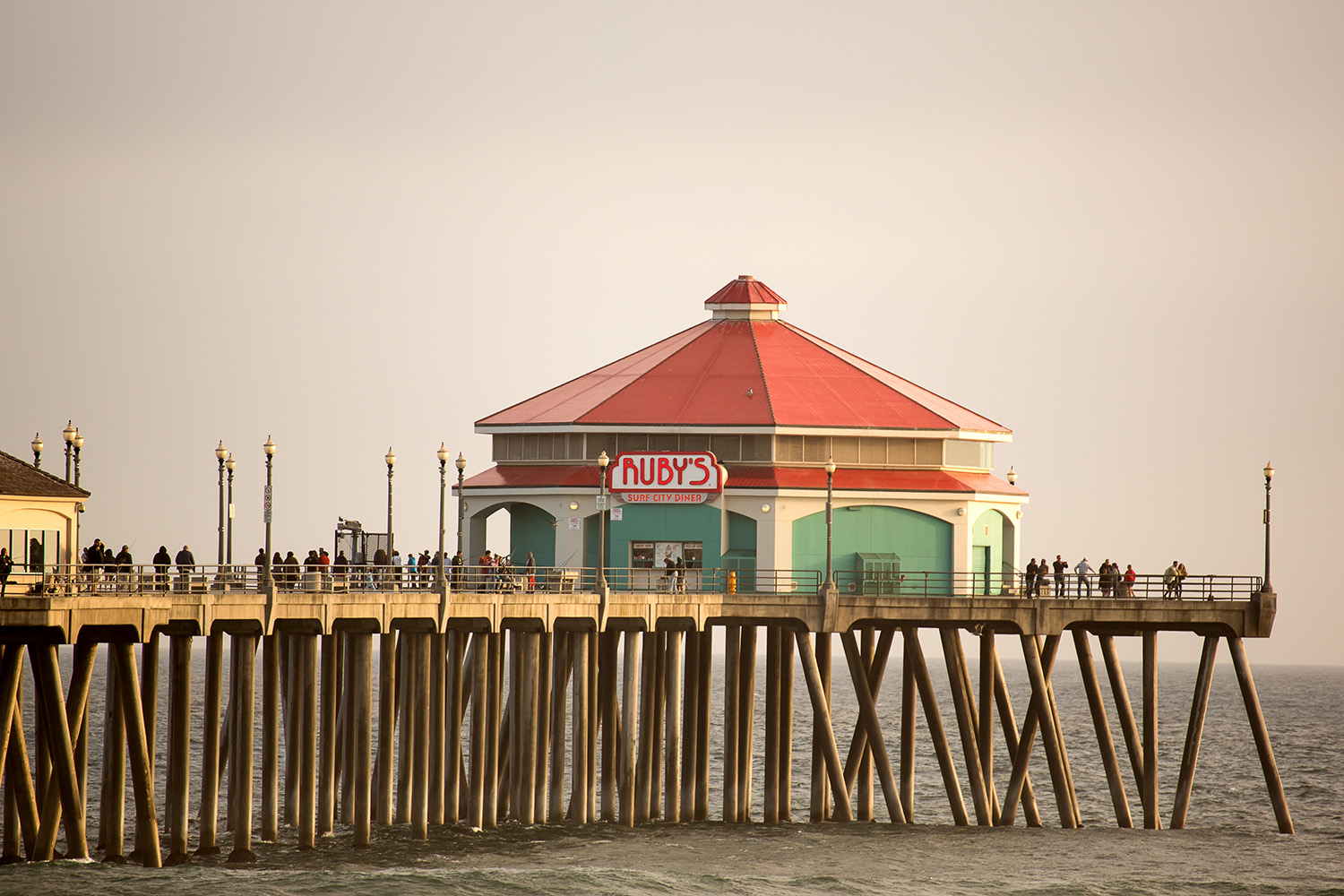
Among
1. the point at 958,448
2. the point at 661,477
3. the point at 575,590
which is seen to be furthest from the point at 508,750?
the point at 958,448

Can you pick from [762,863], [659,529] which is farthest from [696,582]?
[762,863]

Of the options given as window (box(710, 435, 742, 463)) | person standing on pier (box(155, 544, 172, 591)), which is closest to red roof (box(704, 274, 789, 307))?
window (box(710, 435, 742, 463))

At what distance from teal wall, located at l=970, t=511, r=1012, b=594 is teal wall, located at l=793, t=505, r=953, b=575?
1.13 m

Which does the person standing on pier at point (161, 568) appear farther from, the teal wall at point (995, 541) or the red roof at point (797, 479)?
the teal wall at point (995, 541)

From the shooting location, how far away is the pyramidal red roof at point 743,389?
51.2 metres

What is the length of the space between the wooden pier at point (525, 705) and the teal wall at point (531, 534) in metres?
3.67

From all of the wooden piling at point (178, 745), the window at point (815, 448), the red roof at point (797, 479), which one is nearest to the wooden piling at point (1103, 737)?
the red roof at point (797, 479)

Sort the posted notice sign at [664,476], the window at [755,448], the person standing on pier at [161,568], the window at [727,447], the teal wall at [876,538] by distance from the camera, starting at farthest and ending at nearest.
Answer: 1. the window at [727,447]
2. the window at [755,448]
3. the posted notice sign at [664,476]
4. the teal wall at [876,538]
5. the person standing on pier at [161,568]

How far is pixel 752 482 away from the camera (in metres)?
49.8

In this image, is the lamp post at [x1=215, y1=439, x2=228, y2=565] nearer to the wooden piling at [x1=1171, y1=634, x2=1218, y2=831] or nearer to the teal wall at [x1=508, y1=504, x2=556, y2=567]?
the teal wall at [x1=508, y1=504, x2=556, y2=567]

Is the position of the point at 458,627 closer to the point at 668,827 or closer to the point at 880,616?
the point at 668,827

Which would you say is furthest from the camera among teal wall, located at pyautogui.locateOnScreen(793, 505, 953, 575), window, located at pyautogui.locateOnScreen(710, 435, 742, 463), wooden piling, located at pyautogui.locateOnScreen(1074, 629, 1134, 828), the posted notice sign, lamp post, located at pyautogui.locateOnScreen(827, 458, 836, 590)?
window, located at pyautogui.locateOnScreen(710, 435, 742, 463)

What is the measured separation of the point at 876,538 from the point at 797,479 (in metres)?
2.49

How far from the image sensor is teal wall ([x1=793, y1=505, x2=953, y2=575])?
49531mm
